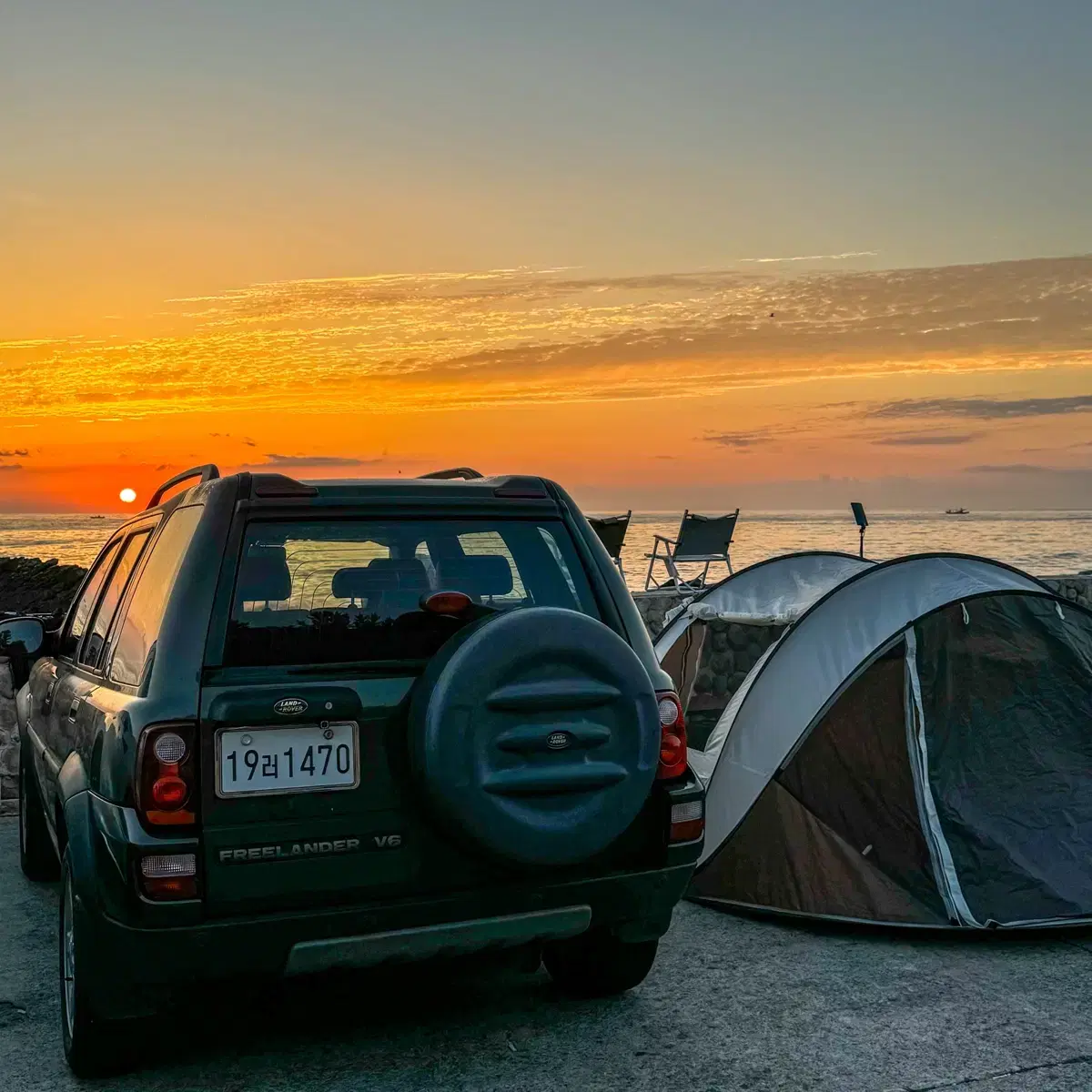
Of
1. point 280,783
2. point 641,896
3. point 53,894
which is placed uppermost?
point 280,783

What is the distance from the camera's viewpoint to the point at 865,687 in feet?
18.1

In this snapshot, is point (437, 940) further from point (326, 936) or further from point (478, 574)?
point (478, 574)

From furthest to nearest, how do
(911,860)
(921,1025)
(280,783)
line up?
(911,860)
(921,1025)
(280,783)

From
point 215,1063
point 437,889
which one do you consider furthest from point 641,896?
point 215,1063

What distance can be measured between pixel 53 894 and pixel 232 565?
10.5 feet

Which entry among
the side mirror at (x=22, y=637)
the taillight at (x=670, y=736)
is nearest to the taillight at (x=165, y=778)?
the taillight at (x=670, y=736)

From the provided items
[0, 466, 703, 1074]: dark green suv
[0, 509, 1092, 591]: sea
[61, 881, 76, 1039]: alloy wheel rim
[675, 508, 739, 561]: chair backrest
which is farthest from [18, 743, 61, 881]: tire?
[0, 509, 1092, 591]: sea

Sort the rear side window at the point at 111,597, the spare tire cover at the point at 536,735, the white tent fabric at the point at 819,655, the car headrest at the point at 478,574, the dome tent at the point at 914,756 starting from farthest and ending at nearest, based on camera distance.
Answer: the white tent fabric at the point at 819,655, the dome tent at the point at 914,756, the rear side window at the point at 111,597, the car headrest at the point at 478,574, the spare tire cover at the point at 536,735

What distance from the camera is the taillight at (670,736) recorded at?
376 centimetres

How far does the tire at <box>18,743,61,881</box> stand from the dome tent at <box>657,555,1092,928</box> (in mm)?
3152

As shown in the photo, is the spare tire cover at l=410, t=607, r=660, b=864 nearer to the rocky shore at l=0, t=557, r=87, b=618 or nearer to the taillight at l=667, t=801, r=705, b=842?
the taillight at l=667, t=801, r=705, b=842

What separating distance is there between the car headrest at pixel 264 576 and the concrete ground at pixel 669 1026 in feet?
4.23

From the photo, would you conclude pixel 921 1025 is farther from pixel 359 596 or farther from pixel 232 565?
pixel 232 565

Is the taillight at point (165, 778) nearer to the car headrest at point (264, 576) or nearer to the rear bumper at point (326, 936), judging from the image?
the rear bumper at point (326, 936)
